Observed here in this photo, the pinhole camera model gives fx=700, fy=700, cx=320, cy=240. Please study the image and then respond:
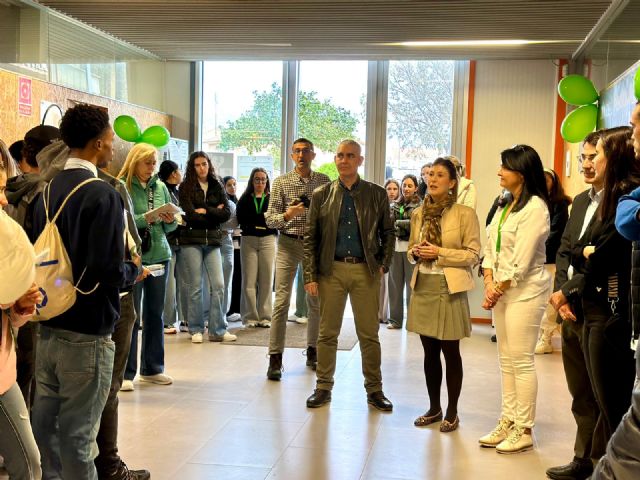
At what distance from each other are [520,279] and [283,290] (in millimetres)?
2199

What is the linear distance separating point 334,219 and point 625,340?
2.12m

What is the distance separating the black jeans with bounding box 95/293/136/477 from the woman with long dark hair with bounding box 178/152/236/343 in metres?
3.24

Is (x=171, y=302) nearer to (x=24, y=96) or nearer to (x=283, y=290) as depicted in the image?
(x=283, y=290)

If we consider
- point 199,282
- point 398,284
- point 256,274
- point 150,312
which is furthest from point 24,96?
point 398,284

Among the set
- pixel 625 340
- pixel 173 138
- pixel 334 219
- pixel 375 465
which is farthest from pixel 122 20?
pixel 625 340

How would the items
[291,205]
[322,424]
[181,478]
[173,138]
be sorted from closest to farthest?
1. [181,478]
2. [322,424]
3. [291,205]
4. [173,138]

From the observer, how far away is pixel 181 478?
11.2 ft

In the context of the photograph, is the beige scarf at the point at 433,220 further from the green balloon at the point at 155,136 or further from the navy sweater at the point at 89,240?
the green balloon at the point at 155,136

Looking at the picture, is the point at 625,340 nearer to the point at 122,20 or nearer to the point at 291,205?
the point at 291,205

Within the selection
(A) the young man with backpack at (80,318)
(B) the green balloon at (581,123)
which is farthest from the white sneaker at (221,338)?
(A) the young man with backpack at (80,318)

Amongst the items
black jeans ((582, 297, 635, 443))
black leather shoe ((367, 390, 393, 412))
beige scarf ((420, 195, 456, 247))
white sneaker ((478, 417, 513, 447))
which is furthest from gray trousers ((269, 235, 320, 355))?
black jeans ((582, 297, 635, 443))

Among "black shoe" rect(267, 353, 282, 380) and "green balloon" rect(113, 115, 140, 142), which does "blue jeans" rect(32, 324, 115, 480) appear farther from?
"green balloon" rect(113, 115, 140, 142)

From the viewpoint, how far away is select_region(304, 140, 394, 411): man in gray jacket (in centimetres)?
460

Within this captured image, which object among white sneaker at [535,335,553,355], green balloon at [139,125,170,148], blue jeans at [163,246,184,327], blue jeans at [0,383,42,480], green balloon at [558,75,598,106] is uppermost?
green balloon at [558,75,598,106]
